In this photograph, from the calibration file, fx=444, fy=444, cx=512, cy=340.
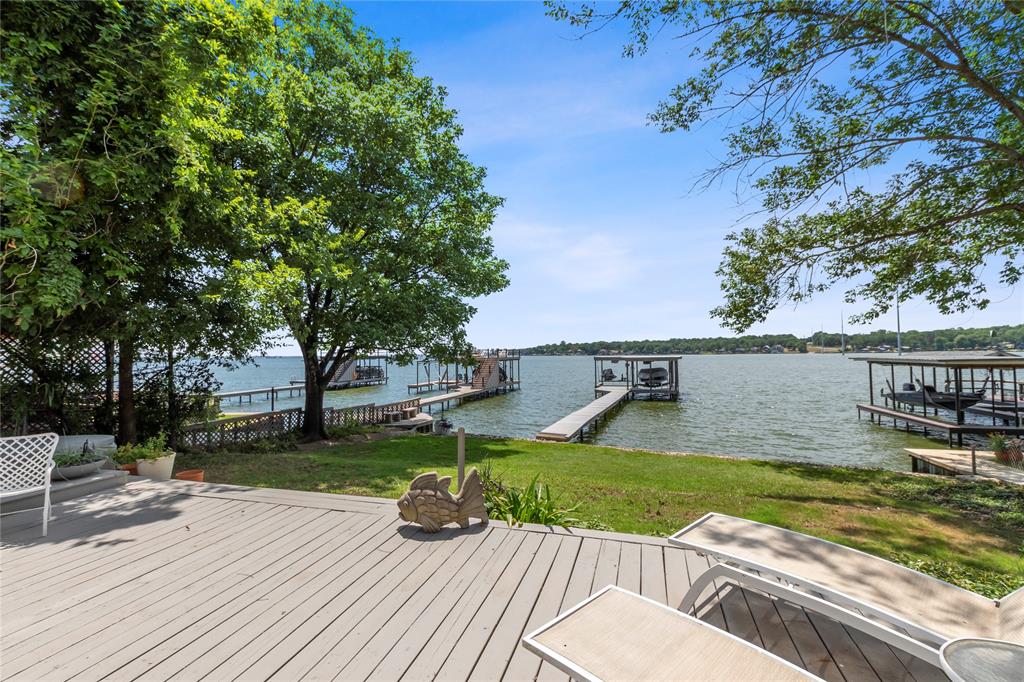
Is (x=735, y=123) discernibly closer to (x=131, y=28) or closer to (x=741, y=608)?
(x=741, y=608)

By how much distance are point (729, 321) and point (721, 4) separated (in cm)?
599

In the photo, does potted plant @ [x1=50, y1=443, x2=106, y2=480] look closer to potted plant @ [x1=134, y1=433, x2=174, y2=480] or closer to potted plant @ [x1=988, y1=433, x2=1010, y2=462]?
potted plant @ [x1=134, y1=433, x2=174, y2=480]

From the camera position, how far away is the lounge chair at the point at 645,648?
5.46ft

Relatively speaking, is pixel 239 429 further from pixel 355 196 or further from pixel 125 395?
pixel 355 196

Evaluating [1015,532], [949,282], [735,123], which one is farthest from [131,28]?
[949,282]

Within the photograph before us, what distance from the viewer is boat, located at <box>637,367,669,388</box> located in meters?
33.7

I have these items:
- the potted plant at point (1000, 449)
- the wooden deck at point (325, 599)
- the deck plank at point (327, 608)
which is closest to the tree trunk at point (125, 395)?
the wooden deck at point (325, 599)

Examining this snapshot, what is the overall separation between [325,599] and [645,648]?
6.44 feet

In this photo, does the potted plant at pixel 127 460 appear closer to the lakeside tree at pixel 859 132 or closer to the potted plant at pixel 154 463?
the potted plant at pixel 154 463

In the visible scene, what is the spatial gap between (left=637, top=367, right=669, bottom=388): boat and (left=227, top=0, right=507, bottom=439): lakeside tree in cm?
2319

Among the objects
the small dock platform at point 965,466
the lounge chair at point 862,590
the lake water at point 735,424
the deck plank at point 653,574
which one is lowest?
the lake water at point 735,424

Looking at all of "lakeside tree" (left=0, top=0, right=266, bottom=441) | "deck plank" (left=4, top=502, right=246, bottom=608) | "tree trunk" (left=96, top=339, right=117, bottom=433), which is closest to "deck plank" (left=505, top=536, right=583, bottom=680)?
"deck plank" (left=4, top=502, right=246, bottom=608)

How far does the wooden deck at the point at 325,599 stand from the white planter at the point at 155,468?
177cm

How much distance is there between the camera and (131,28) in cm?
557
